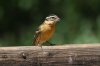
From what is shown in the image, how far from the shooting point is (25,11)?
7.95 meters

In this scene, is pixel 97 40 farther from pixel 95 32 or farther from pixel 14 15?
pixel 14 15

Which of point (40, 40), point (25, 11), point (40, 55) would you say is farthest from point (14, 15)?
point (40, 55)

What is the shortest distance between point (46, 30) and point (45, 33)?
0.05 meters

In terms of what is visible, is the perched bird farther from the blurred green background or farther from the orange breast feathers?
the blurred green background

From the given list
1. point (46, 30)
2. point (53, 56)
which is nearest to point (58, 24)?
point (46, 30)

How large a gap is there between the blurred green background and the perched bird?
26.8 inches

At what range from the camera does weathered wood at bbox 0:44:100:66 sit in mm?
4145

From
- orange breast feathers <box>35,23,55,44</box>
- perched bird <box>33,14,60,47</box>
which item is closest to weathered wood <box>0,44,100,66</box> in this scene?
perched bird <box>33,14,60,47</box>

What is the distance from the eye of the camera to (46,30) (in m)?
6.20

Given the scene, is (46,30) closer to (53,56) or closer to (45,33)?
(45,33)

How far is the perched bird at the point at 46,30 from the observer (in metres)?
6.04

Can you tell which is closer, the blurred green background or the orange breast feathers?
the orange breast feathers

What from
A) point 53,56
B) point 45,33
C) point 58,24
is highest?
point 58,24

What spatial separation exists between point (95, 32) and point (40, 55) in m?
3.03
